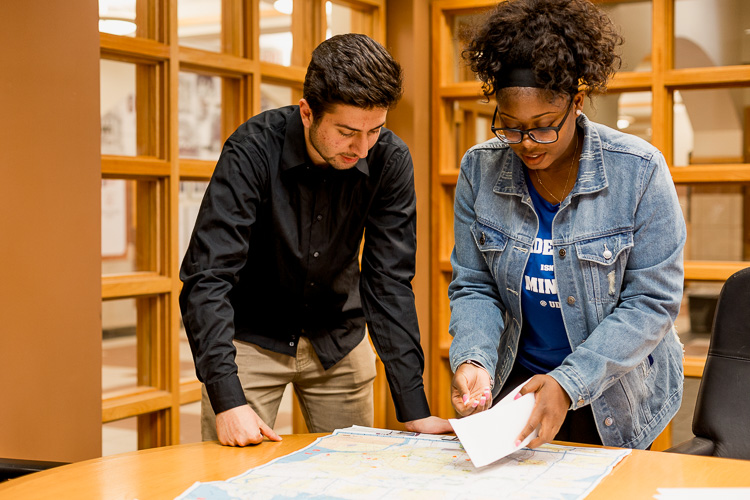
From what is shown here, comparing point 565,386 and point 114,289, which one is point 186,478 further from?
point 114,289

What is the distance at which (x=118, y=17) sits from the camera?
232cm

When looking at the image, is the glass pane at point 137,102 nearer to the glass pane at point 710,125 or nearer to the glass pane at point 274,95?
the glass pane at point 274,95

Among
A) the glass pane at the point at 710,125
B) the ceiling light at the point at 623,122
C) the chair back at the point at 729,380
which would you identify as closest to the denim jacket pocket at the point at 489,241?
the chair back at the point at 729,380

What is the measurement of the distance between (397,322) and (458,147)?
1641 mm

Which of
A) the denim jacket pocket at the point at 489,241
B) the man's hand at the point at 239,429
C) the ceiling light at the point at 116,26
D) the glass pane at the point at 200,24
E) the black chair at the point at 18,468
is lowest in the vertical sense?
the black chair at the point at 18,468

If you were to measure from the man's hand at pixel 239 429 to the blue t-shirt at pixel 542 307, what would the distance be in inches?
23.5

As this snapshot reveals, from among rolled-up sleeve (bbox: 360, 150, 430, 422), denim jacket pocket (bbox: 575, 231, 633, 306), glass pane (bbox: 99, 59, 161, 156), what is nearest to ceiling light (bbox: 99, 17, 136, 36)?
glass pane (bbox: 99, 59, 161, 156)

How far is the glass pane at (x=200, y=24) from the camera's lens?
2.48 m

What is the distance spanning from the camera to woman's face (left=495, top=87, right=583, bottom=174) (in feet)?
5.03

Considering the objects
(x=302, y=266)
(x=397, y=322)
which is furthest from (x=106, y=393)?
(x=397, y=322)

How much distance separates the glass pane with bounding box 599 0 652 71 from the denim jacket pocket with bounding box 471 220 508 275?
148 centimetres

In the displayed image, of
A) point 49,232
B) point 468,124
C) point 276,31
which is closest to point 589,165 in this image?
point 49,232

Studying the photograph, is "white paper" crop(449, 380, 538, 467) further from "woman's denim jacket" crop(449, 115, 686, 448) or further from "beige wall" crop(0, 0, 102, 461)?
"beige wall" crop(0, 0, 102, 461)

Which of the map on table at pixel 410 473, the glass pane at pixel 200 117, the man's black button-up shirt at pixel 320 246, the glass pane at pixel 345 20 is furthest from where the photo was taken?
the glass pane at pixel 345 20
